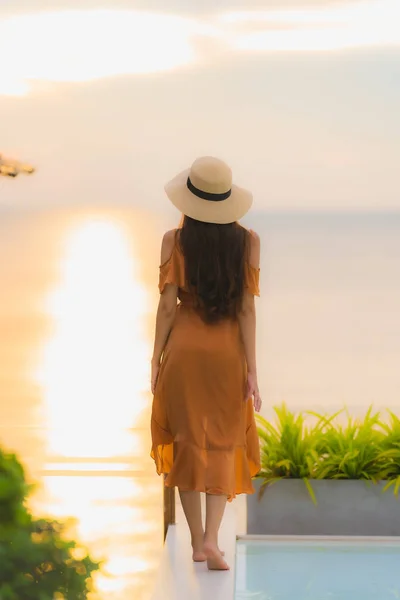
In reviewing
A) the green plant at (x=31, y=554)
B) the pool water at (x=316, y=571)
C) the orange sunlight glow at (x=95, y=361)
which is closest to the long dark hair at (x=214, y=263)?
the pool water at (x=316, y=571)

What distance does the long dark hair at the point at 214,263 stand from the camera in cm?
288

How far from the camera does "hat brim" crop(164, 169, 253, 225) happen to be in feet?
9.46

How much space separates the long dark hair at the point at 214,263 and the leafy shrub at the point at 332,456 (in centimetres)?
81

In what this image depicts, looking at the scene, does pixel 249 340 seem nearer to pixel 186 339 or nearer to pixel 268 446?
pixel 186 339

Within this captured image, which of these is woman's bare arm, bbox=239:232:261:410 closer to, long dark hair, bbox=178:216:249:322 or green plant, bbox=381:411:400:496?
long dark hair, bbox=178:216:249:322

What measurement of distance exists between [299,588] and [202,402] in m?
0.57

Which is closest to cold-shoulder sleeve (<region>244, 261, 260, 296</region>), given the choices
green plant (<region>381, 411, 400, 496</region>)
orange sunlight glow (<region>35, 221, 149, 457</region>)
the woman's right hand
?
the woman's right hand

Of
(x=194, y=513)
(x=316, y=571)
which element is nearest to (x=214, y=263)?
(x=194, y=513)

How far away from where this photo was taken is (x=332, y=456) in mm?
3541

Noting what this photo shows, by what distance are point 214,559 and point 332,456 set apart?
2.58 ft

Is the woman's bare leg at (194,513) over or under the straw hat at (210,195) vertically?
under

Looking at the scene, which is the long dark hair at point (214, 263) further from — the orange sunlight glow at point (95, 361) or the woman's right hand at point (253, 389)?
the orange sunlight glow at point (95, 361)

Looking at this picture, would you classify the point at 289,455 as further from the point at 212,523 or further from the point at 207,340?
the point at 207,340

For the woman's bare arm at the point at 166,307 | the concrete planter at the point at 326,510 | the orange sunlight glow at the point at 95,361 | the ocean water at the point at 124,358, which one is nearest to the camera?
the woman's bare arm at the point at 166,307
